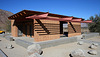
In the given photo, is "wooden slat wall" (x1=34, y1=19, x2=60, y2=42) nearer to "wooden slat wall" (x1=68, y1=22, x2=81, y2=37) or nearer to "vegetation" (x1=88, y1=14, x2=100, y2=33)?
"wooden slat wall" (x1=68, y1=22, x2=81, y2=37)

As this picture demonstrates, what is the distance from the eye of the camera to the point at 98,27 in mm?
19828

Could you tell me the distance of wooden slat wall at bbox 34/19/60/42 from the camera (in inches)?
324

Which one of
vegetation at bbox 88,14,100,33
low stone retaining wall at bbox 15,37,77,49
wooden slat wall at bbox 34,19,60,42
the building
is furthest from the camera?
vegetation at bbox 88,14,100,33

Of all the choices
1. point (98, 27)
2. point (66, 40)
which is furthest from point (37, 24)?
point (98, 27)

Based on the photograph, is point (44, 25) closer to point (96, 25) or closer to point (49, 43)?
point (49, 43)

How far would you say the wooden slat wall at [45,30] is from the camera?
824 cm

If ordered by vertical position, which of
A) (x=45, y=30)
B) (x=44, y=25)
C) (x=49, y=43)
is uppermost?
(x=44, y=25)

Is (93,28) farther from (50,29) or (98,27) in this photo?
(50,29)

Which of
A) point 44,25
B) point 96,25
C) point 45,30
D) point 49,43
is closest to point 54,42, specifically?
point 49,43

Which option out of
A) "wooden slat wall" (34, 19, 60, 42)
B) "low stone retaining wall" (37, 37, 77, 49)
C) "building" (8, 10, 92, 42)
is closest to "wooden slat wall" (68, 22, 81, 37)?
"building" (8, 10, 92, 42)

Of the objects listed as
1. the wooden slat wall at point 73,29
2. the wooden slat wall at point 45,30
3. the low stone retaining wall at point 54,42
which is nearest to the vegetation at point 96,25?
the wooden slat wall at point 73,29

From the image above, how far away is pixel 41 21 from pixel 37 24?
0.61 meters

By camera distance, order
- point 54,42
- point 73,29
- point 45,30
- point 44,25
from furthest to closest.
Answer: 1. point 73,29
2. point 45,30
3. point 44,25
4. point 54,42

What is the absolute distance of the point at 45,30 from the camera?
899 centimetres
